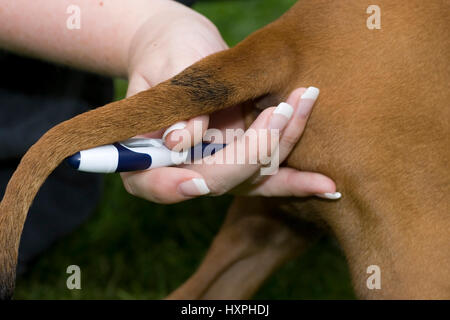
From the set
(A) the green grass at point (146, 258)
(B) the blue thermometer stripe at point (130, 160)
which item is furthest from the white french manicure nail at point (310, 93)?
(A) the green grass at point (146, 258)

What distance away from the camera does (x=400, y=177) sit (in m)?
1.32

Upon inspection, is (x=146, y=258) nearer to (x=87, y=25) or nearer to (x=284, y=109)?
(x=87, y=25)

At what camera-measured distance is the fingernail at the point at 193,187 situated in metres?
1.34

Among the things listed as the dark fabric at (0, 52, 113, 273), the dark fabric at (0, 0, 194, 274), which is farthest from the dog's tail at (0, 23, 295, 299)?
the dark fabric at (0, 52, 113, 273)

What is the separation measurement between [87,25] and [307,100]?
55cm

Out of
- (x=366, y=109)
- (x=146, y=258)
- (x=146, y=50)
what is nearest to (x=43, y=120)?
(x=146, y=258)

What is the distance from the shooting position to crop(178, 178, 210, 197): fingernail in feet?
4.39

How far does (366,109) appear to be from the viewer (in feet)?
4.42

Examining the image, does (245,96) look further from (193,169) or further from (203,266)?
(203,266)

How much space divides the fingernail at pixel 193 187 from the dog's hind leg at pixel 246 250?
1.47 feet

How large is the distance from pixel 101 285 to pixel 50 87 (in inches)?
Answer: 28.4

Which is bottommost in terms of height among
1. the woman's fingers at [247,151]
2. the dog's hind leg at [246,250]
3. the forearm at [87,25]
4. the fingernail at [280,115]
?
the dog's hind leg at [246,250]

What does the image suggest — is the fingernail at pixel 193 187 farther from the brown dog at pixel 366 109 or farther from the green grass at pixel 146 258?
the green grass at pixel 146 258

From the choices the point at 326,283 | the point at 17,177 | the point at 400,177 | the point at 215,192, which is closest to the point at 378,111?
the point at 400,177
